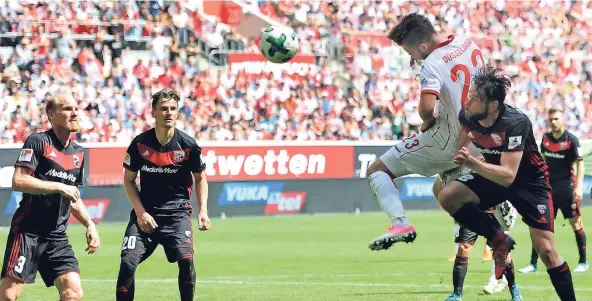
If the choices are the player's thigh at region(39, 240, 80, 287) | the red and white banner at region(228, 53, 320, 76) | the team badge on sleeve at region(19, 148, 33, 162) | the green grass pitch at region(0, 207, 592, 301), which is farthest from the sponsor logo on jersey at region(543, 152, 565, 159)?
the red and white banner at region(228, 53, 320, 76)

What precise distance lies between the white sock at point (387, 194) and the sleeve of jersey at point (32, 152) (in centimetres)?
316

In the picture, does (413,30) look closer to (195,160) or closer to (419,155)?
(419,155)

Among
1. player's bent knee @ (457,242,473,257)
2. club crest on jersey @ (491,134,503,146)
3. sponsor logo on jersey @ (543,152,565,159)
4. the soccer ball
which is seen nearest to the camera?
club crest on jersey @ (491,134,503,146)

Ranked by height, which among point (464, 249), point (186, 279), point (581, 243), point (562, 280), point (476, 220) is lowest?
point (581, 243)

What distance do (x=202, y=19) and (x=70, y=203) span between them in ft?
79.9

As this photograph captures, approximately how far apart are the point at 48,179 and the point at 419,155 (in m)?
3.49

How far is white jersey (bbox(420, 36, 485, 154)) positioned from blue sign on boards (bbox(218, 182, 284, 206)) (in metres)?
17.1

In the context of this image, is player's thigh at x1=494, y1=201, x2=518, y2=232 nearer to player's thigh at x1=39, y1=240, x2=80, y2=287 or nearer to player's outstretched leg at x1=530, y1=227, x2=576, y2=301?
player's outstretched leg at x1=530, y1=227, x2=576, y2=301

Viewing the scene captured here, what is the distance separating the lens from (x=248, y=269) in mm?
17516

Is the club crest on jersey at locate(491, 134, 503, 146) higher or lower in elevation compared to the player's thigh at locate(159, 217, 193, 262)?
higher

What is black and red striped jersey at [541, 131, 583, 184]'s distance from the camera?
17.8m

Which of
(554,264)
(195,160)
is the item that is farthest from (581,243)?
(195,160)

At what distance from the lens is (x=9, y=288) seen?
970 cm

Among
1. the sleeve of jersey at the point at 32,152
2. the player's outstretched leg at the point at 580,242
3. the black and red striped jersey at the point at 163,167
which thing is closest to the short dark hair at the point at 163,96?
the black and red striped jersey at the point at 163,167
